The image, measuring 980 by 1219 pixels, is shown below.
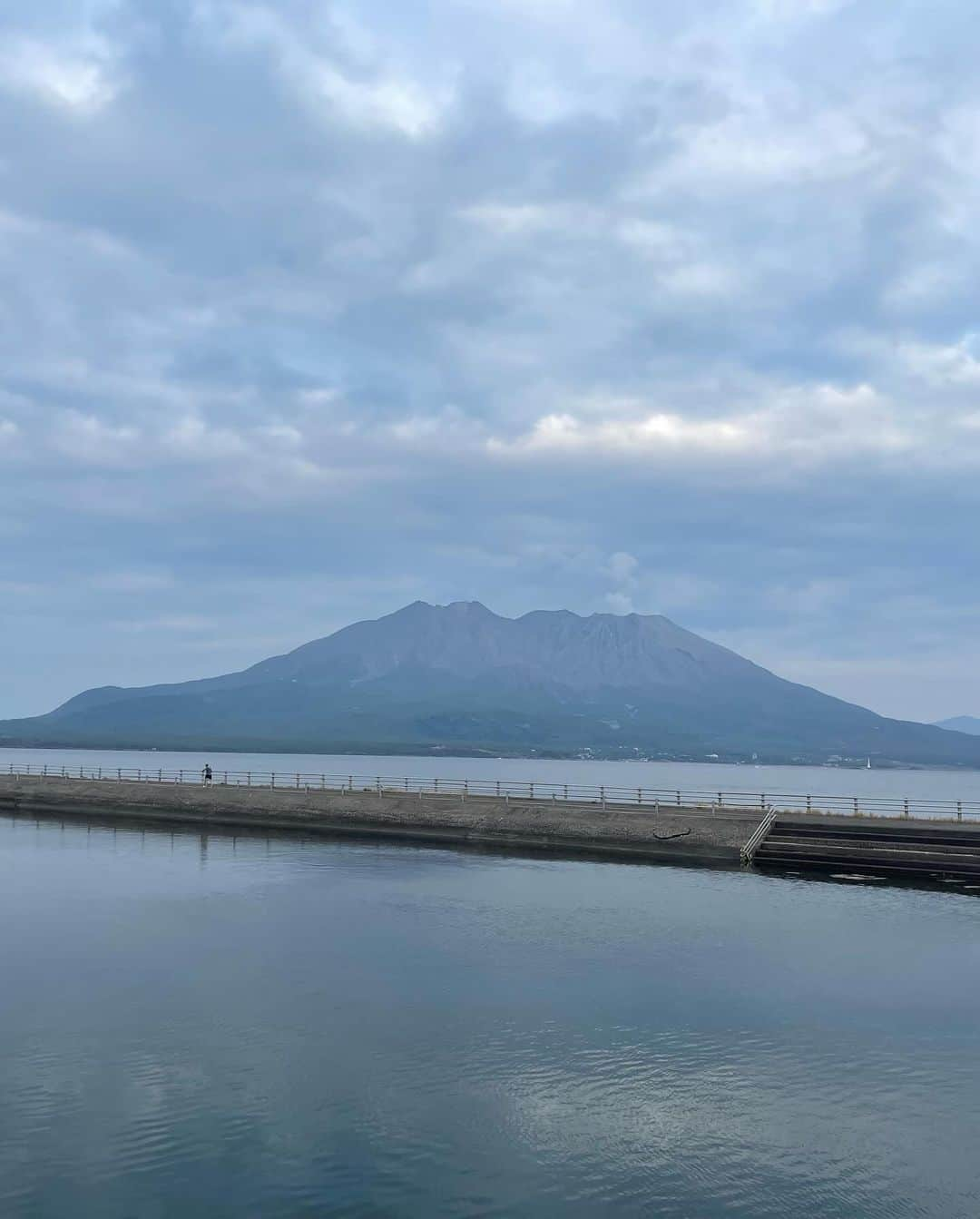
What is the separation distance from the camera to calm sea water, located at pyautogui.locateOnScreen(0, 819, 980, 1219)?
59.2ft

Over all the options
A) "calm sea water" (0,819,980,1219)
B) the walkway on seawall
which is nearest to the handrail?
the walkway on seawall

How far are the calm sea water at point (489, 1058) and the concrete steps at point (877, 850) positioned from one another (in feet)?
20.6

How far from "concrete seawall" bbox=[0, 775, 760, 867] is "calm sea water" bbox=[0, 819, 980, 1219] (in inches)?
575

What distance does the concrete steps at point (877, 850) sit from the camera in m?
51.2

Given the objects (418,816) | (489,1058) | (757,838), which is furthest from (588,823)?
(489,1058)

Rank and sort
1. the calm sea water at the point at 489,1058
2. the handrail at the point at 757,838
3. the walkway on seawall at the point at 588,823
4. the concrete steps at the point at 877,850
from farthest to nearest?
the handrail at the point at 757,838 → the walkway on seawall at the point at 588,823 → the concrete steps at the point at 877,850 → the calm sea water at the point at 489,1058

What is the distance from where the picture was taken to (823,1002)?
29.7 metres

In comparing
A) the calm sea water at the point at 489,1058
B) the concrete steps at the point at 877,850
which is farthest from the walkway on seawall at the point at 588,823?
the calm sea water at the point at 489,1058

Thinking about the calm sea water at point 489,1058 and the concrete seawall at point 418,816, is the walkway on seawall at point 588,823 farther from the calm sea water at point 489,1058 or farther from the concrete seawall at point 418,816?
the calm sea water at point 489,1058

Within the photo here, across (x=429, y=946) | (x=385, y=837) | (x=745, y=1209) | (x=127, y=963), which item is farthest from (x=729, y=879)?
(x=745, y=1209)

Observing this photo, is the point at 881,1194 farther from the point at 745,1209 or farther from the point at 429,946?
the point at 429,946

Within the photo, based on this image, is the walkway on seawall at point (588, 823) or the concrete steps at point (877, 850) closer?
the concrete steps at point (877, 850)

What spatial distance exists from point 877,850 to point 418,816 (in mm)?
31419

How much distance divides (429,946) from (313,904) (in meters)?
9.91
